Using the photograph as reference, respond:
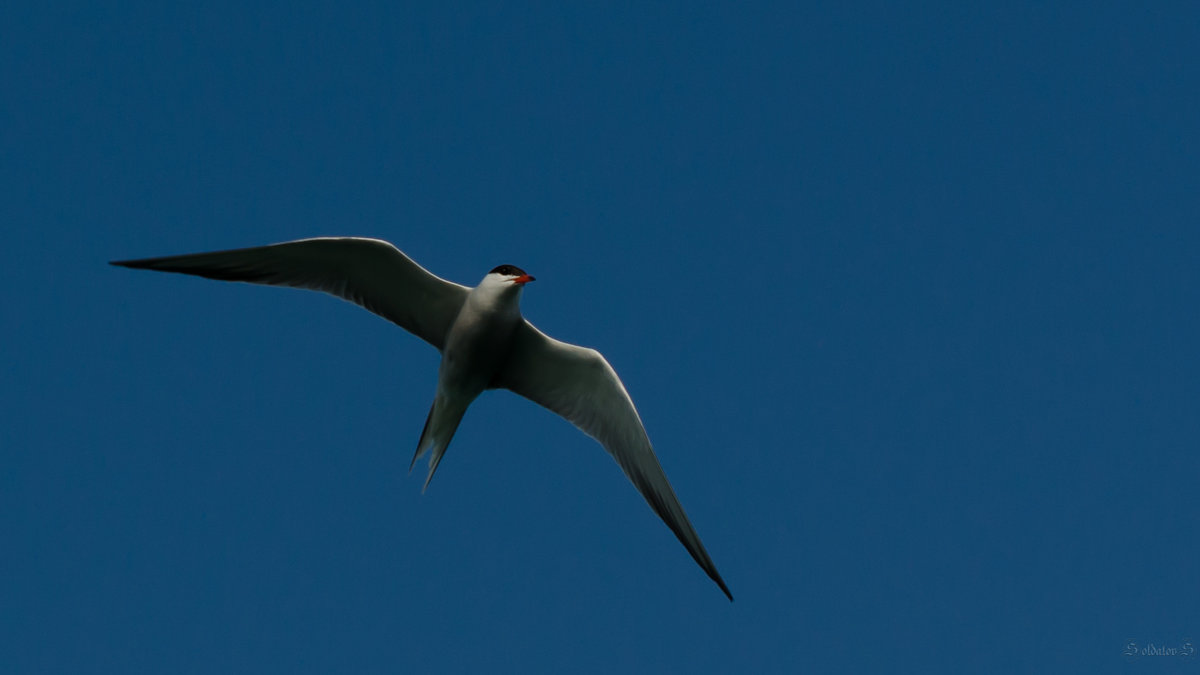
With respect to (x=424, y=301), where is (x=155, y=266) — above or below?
below

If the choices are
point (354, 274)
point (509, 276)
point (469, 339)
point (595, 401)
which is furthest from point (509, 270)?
point (595, 401)

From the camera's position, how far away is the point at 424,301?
39.7ft

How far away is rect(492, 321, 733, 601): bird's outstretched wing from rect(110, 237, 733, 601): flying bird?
1 cm

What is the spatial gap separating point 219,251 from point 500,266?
302 cm

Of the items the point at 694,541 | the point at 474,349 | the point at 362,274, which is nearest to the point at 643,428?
the point at 694,541

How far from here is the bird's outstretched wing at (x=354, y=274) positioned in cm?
1098

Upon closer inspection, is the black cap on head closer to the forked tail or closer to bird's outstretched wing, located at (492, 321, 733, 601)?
bird's outstretched wing, located at (492, 321, 733, 601)

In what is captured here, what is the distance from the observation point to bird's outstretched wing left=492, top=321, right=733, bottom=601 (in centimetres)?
1233

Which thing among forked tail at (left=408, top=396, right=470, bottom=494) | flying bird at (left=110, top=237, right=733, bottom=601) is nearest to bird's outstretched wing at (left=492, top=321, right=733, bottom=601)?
flying bird at (left=110, top=237, right=733, bottom=601)

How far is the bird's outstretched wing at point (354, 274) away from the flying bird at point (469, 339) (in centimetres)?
1

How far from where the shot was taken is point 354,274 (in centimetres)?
1177

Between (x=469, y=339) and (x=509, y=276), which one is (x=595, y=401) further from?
(x=509, y=276)

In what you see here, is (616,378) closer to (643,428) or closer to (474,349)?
(643,428)

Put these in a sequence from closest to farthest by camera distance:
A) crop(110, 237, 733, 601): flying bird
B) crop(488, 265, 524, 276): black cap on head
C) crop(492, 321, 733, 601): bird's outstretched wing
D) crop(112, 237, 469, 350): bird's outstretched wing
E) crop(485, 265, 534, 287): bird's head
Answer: crop(112, 237, 469, 350): bird's outstretched wing → crop(110, 237, 733, 601): flying bird → crop(485, 265, 534, 287): bird's head → crop(488, 265, 524, 276): black cap on head → crop(492, 321, 733, 601): bird's outstretched wing
